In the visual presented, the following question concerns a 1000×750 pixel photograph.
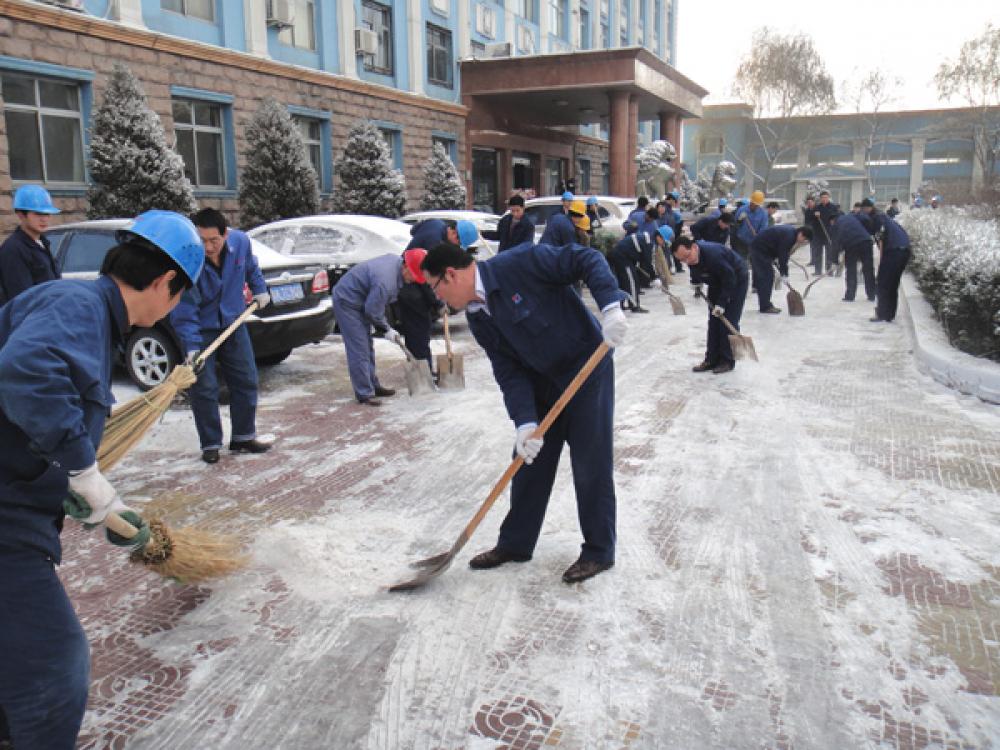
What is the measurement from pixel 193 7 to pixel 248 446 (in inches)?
504

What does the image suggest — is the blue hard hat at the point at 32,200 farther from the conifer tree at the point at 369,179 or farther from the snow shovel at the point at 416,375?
the conifer tree at the point at 369,179

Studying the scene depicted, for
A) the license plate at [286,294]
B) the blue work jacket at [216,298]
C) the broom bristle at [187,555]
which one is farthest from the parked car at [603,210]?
the broom bristle at [187,555]

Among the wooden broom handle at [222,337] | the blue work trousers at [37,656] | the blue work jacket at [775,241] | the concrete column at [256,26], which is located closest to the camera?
the blue work trousers at [37,656]

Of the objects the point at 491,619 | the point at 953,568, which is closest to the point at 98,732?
the point at 491,619

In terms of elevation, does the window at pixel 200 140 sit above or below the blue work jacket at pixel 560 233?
above

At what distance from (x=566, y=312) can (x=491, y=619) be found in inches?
52.3

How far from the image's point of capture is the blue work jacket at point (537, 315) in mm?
3338

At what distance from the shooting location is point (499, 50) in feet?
82.0

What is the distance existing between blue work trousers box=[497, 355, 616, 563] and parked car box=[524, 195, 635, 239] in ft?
39.7

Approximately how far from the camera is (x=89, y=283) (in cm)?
198

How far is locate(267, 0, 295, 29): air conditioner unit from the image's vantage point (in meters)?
16.5

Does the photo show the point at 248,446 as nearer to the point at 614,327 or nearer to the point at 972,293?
the point at 614,327

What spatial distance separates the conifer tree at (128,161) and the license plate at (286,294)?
5.25 metres

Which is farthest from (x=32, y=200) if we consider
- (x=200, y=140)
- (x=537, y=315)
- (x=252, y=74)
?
(x=252, y=74)
